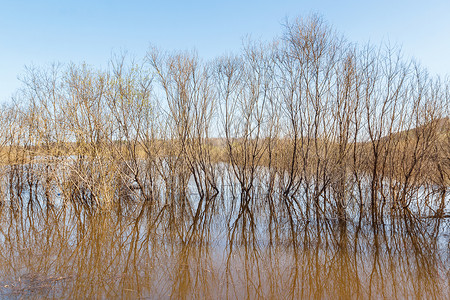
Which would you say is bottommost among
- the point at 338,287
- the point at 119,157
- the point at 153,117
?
the point at 338,287

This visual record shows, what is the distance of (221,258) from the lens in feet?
17.3

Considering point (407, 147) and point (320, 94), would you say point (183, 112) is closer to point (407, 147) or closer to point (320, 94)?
point (320, 94)

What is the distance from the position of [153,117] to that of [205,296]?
842 cm

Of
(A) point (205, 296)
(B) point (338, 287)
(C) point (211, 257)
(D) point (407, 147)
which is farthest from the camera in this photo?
(D) point (407, 147)

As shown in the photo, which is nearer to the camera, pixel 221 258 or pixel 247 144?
pixel 221 258

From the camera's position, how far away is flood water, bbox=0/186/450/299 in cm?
405

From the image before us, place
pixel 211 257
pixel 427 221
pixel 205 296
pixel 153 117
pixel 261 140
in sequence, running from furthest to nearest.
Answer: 1. pixel 261 140
2. pixel 153 117
3. pixel 427 221
4. pixel 211 257
5. pixel 205 296

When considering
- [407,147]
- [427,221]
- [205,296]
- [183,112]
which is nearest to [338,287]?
[205,296]

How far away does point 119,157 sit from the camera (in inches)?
413

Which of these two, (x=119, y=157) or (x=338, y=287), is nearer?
(x=338, y=287)

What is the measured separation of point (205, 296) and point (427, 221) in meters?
6.74

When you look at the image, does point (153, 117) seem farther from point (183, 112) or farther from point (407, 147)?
point (407, 147)

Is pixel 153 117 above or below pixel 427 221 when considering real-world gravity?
above

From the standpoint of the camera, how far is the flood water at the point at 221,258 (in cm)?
405
